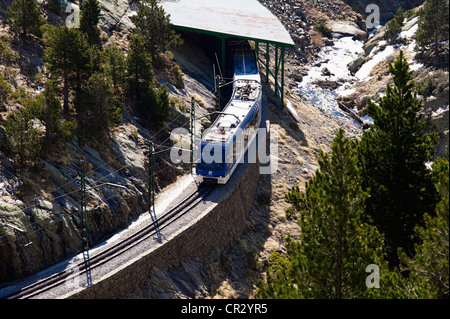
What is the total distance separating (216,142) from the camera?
136ft

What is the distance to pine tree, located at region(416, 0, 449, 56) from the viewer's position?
71312 mm

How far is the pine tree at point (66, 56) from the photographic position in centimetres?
4141

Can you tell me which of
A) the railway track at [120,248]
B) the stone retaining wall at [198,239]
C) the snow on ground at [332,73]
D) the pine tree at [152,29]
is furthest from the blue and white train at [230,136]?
the snow on ground at [332,73]

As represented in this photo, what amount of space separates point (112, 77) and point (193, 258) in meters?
17.8

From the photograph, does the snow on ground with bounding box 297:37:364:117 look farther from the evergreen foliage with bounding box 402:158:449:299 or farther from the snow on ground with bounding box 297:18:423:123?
the evergreen foliage with bounding box 402:158:449:299

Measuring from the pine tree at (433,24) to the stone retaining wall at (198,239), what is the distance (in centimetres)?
3844

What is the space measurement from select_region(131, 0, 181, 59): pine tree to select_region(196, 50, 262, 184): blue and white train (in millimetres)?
8671

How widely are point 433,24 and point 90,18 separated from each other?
44821mm

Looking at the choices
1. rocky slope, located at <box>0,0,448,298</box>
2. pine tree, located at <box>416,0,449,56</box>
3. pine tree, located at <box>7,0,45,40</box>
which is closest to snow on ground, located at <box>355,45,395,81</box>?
pine tree, located at <box>416,0,449,56</box>

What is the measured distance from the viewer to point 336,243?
25.5 m

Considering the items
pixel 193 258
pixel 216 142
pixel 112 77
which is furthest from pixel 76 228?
pixel 112 77

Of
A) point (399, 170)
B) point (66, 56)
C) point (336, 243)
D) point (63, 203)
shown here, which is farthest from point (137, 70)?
point (336, 243)

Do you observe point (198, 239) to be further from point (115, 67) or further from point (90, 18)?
point (90, 18)
